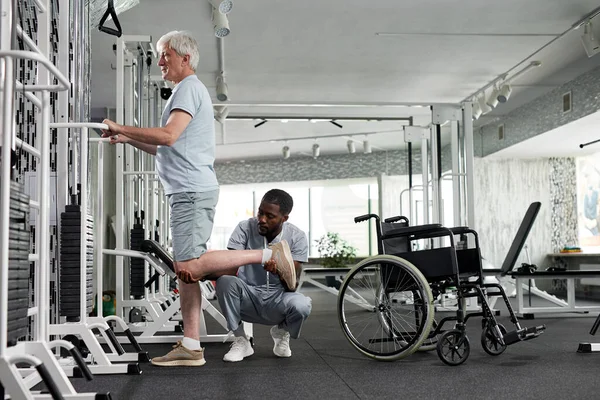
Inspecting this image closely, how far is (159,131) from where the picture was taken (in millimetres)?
2848

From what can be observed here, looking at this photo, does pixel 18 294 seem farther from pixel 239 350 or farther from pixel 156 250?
pixel 156 250

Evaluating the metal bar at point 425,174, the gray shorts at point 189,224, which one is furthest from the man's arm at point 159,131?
the metal bar at point 425,174

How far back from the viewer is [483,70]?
7496mm

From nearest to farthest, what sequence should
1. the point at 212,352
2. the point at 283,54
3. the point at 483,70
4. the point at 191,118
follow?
the point at 191,118, the point at 212,352, the point at 283,54, the point at 483,70

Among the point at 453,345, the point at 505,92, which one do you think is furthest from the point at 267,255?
the point at 505,92

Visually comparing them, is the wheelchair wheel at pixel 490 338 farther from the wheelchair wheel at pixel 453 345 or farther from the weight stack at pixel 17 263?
the weight stack at pixel 17 263

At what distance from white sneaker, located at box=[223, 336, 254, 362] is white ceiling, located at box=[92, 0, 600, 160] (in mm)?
2899

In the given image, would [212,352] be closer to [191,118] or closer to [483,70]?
[191,118]

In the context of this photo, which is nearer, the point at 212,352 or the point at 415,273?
the point at 415,273

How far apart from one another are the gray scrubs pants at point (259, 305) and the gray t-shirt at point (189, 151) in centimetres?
60

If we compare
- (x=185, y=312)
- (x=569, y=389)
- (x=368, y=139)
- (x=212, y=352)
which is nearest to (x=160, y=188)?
(x=212, y=352)

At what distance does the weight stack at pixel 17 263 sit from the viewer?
180 cm

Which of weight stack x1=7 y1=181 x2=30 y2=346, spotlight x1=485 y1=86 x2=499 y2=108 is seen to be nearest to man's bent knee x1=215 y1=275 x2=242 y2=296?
weight stack x1=7 y1=181 x2=30 y2=346

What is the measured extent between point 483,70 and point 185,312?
530 centimetres
